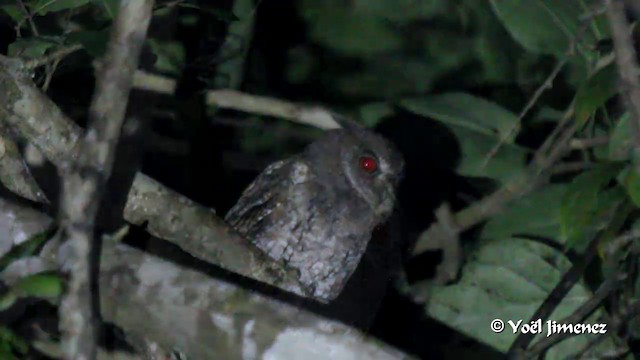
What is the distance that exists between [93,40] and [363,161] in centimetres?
122

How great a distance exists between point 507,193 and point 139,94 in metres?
0.87

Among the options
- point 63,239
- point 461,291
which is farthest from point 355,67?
point 63,239

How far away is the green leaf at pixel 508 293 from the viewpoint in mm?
2170

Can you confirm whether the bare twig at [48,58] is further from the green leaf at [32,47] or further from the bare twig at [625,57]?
the bare twig at [625,57]

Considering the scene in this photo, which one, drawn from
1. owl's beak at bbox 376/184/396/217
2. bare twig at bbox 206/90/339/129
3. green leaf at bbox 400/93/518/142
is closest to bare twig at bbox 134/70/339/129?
bare twig at bbox 206/90/339/129

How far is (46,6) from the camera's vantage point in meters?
1.88

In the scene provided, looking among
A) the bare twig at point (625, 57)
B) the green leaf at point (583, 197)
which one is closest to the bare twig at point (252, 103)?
the green leaf at point (583, 197)

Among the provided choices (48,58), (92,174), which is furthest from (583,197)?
(48,58)

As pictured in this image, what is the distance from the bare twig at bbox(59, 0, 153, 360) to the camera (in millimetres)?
1230

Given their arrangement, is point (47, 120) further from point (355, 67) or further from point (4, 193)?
point (355, 67)

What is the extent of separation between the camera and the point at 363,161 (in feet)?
9.52

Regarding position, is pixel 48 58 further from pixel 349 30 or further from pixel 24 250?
pixel 349 30

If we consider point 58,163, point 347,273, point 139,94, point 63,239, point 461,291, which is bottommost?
point 347,273

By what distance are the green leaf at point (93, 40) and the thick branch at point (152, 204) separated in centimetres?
11
